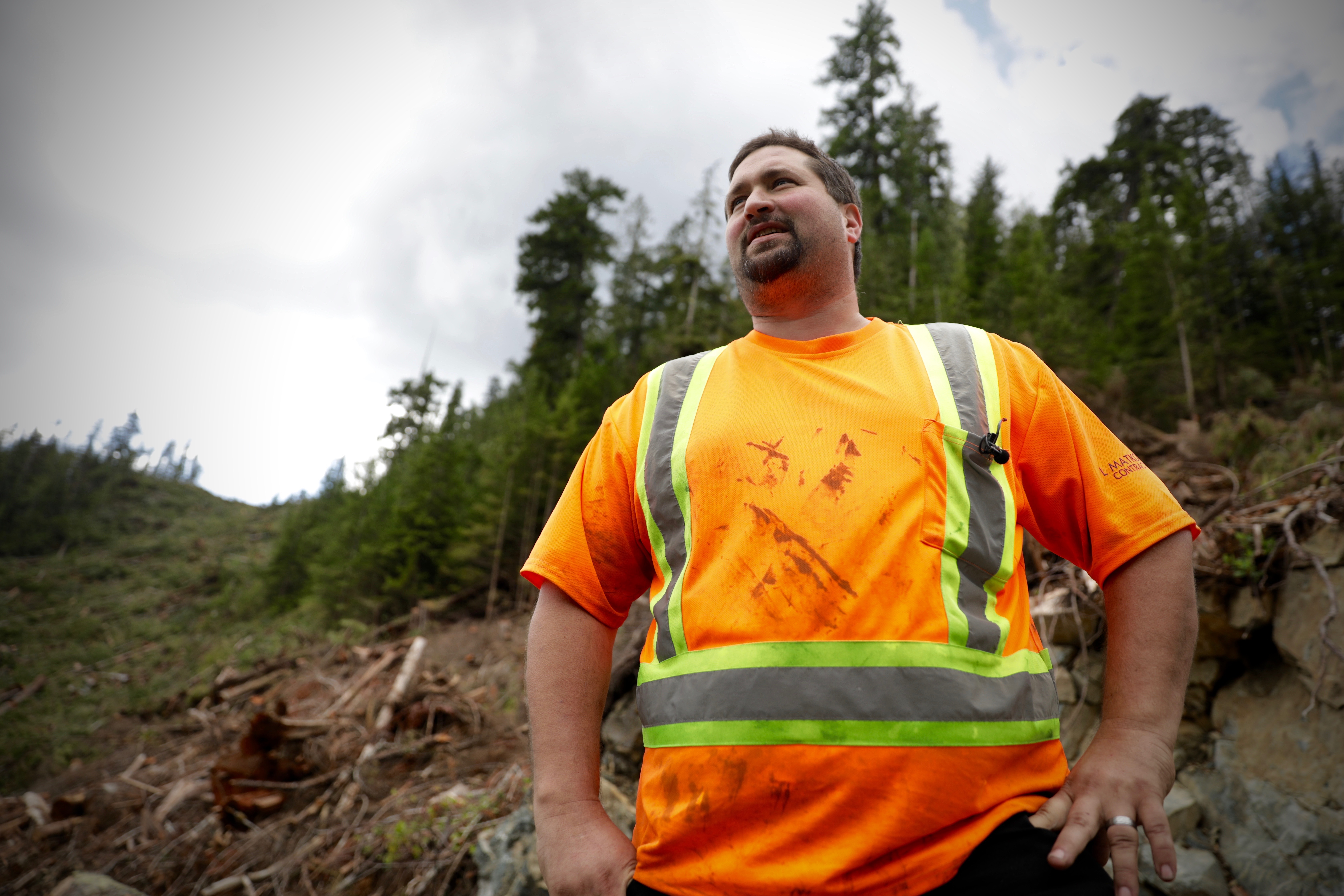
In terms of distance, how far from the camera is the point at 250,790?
5555mm

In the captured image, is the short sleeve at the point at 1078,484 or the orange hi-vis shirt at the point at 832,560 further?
the short sleeve at the point at 1078,484

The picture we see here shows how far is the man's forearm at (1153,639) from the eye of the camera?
4.39 ft

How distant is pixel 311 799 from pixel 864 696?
6.50 meters

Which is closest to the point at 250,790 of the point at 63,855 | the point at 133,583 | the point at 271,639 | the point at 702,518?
the point at 63,855

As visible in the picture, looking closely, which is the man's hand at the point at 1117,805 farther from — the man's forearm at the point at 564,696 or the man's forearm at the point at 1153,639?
the man's forearm at the point at 564,696

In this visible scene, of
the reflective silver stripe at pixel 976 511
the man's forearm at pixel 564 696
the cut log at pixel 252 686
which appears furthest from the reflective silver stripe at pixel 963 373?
the cut log at pixel 252 686

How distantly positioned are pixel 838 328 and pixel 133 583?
61.5m

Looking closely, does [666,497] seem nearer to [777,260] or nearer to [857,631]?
[857,631]

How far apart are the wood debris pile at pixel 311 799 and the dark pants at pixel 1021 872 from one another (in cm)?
391

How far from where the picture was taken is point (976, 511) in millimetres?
1452

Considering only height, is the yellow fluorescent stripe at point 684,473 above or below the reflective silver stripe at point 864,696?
above

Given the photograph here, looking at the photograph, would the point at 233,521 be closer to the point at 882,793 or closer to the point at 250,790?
the point at 250,790

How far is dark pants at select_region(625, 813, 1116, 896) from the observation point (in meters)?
1.15

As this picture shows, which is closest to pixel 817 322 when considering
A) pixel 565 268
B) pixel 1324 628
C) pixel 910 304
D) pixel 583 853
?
pixel 583 853
